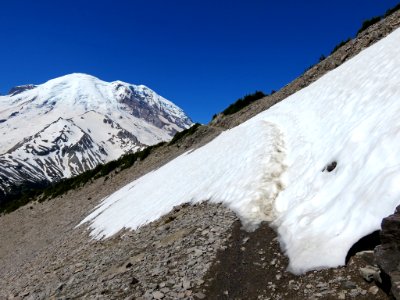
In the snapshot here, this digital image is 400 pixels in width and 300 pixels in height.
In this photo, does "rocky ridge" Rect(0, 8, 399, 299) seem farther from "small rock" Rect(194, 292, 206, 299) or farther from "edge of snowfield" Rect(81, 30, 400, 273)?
"edge of snowfield" Rect(81, 30, 400, 273)

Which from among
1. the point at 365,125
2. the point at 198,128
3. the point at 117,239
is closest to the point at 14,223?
the point at 198,128

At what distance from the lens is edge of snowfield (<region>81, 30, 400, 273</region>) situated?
9.15 m

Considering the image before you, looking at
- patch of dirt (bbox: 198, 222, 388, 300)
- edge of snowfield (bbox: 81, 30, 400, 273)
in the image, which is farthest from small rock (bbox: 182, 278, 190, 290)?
edge of snowfield (bbox: 81, 30, 400, 273)

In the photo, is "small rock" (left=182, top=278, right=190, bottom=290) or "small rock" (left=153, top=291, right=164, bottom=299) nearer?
"small rock" (left=153, top=291, right=164, bottom=299)

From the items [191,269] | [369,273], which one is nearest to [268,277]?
[191,269]

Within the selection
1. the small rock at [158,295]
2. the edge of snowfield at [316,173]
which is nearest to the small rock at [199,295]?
the small rock at [158,295]

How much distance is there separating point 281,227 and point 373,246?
329 cm

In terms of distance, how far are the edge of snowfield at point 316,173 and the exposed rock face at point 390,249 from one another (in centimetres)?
99

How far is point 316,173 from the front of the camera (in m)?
13.0

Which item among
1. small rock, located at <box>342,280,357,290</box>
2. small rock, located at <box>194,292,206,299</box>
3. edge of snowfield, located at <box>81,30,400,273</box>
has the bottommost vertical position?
small rock, located at <box>342,280,357,290</box>

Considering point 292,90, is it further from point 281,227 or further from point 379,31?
point 281,227

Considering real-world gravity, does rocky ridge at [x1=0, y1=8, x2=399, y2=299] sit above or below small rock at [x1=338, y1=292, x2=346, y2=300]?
above

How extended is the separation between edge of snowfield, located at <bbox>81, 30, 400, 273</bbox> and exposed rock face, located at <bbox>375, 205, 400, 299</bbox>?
989 mm

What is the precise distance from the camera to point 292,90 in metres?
36.3
